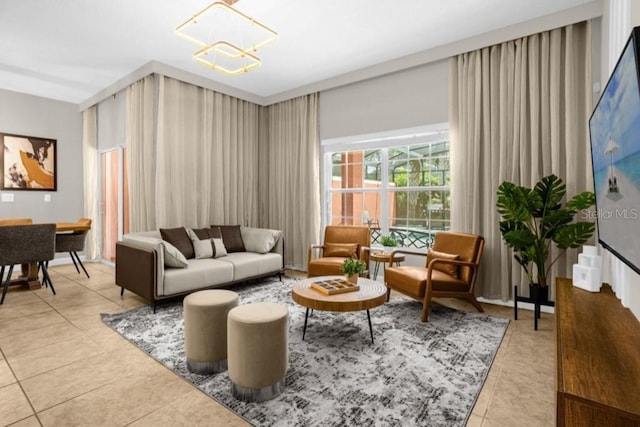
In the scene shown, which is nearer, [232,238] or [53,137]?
[232,238]

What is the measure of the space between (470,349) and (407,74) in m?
3.39

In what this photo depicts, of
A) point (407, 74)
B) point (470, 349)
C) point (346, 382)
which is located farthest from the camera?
point (407, 74)

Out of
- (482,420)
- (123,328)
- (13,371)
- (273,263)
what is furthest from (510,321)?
(13,371)

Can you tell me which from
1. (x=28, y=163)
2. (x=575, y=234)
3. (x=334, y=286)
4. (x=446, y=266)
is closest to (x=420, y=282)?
(x=446, y=266)

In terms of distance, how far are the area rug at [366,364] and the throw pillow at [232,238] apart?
1332 millimetres

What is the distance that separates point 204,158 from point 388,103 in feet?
9.22

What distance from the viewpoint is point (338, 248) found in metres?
4.39

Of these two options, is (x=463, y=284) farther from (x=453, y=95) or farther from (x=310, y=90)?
(x=310, y=90)

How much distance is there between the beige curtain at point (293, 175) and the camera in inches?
208

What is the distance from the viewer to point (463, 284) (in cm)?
324

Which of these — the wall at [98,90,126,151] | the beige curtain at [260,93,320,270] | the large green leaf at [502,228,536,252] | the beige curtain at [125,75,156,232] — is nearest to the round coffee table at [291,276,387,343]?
the large green leaf at [502,228,536,252]

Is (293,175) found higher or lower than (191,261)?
higher

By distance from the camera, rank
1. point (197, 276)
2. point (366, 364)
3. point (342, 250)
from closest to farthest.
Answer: point (366, 364) → point (197, 276) → point (342, 250)

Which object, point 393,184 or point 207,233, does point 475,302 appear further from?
point 207,233
